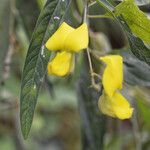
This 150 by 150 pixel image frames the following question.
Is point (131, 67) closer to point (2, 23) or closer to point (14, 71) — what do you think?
point (2, 23)

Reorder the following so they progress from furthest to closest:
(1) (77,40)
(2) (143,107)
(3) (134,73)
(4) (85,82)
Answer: (2) (143,107) → (4) (85,82) → (3) (134,73) → (1) (77,40)

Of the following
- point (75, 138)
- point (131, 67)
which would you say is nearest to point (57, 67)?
point (131, 67)

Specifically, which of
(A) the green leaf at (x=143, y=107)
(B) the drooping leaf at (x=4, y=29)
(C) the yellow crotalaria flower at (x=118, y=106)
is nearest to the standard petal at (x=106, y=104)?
(C) the yellow crotalaria flower at (x=118, y=106)

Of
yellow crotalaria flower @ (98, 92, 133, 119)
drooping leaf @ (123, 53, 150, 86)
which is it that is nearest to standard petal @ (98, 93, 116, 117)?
yellow crotalaria flower @ (98, 92, 133, 119)

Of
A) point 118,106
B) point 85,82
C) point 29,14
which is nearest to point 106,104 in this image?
point 118,106

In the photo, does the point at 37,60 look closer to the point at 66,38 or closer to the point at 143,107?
the point at 66,38

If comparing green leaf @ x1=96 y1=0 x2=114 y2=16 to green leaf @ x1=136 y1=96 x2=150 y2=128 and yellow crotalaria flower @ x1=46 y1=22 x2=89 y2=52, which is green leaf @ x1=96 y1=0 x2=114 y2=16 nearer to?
yellow crotalaria flower @ x1=46 y1=22 x2=89 y2=52

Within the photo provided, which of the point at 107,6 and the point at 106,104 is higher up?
the point at 107,6
